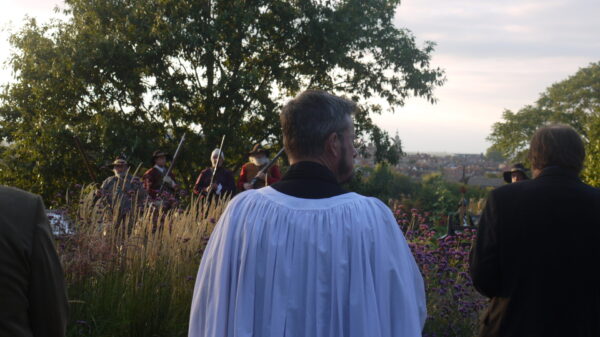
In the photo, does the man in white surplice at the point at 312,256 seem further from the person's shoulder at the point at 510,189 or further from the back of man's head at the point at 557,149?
the back of man's head at the point at 557,149

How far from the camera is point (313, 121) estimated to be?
227cm

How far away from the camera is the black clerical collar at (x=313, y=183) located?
226 cm

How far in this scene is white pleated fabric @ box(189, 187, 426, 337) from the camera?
2.13m

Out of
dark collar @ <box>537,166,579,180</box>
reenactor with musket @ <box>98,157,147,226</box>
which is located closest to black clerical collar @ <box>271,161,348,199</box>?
dark collar @ <box>537,166,579,180</box>

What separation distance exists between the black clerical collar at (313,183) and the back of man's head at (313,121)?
5cm

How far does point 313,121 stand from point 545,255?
1.40 metres

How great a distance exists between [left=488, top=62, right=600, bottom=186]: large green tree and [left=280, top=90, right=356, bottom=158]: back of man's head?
46.8 meters

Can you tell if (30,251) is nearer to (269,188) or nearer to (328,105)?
(269,188)

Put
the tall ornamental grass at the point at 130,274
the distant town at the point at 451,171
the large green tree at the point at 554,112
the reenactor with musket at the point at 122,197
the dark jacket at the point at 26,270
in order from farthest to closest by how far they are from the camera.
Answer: the distant town at the point at 451,171
the large green tree at the point at 554,112
the reenactor with musket at the point at 122,197
the tall ornamental grass at the point at 130,274
the dark jacket at the point at 26,270

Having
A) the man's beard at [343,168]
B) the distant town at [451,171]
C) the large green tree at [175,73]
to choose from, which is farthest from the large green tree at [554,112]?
the man's beard at [343,168]

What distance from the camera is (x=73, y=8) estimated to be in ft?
57.8

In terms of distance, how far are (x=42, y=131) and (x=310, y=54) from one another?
698 centimetres

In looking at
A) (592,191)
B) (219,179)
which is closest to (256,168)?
(219,179)

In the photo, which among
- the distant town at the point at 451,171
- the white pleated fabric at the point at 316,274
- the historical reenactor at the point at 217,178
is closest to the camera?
the white pleated fabric at the point at 316,274
